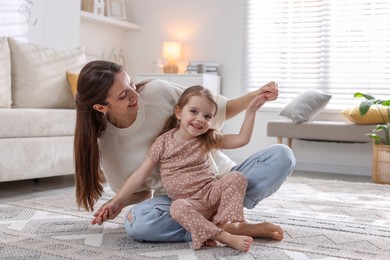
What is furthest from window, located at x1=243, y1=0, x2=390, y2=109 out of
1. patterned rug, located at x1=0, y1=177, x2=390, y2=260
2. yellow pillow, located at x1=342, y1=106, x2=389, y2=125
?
patterned rug, located at x1=0, y1=177, x2=390, y2=260

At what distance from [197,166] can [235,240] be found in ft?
0.97

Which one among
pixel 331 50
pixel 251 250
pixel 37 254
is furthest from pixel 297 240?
pixel 331 50

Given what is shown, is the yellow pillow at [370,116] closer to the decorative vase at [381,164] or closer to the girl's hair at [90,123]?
the decorative vase at [381,164]

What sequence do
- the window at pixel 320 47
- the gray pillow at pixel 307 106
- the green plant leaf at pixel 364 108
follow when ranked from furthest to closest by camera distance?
the window at pixel 320 47, the gray pillow at pixel 307 106, the green plant leaf at pixel 364 108

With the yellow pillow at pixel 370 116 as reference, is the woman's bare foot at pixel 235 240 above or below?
below

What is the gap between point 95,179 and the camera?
72.9 inches

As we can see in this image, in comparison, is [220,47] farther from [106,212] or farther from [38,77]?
[106,212]

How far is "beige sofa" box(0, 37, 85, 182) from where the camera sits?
290 centimetres

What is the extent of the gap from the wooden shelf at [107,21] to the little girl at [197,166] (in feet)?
11.0

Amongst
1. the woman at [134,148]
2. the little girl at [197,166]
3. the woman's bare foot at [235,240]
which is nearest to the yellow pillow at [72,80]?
the woman at [134,148]

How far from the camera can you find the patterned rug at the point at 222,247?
1.63m

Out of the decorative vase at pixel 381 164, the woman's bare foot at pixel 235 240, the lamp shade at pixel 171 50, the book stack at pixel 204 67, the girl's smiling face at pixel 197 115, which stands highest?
the lamp shade at pixel 171 50

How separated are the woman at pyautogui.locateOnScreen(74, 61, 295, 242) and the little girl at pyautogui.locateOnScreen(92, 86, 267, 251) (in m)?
0.07

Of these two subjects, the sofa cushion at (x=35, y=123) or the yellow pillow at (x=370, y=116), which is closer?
the sofa cushion at (x=35, y=123)
